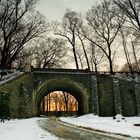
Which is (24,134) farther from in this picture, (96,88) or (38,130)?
(96,88)

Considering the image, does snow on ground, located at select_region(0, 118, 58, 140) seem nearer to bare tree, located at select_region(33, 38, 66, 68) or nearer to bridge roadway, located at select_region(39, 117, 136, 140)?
bridge roadway, located at select_region(39, 117, 136, 140)

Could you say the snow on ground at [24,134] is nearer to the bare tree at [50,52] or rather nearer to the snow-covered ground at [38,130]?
the snow-covered ground at [38,130]

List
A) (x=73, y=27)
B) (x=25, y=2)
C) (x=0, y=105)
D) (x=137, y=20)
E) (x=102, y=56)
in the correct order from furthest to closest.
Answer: (x=102, y=56) → (x=73, y=27) → (x=25, y=2) → (x=137, y=20) → (x=0, y=105)

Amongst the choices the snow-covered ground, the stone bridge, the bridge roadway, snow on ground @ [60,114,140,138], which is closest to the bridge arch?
the stone bridge

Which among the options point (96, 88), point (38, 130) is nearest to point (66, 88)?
point (96, 88)

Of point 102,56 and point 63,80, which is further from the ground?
point 102,56

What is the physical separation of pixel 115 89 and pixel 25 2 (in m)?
15.6

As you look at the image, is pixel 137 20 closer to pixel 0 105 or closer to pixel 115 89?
pixel 115 89

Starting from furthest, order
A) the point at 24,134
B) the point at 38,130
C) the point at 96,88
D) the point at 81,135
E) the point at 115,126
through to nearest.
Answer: the point at 96,88 → the point at 115,126 → the point at 38,130 → the point at 24,134 → the point at 81,135

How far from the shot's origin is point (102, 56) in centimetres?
4675

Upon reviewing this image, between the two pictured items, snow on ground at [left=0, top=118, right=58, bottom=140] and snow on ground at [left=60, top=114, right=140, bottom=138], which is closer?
snow on ground at [left=0, top=118, right=58, bottom=140]

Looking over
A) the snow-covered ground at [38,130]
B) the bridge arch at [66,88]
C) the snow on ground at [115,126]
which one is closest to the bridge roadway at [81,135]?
the snow-covered ground at [38,130]

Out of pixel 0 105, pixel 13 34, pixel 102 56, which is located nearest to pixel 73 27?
pixel 102 56

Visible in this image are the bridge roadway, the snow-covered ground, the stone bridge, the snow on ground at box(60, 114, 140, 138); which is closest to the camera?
the bridge roadway
